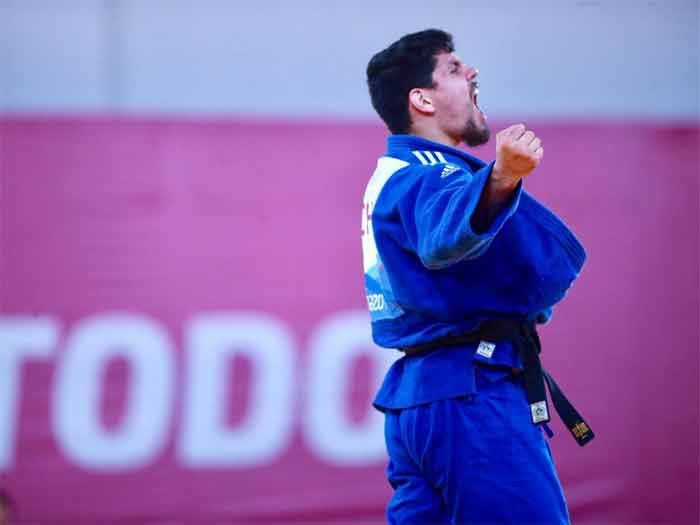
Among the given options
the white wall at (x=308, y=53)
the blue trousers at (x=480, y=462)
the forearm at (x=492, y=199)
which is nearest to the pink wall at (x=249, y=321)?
the white wall at (x=308, y=53)

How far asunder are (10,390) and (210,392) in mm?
980

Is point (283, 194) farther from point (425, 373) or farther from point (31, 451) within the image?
point (425, 373)

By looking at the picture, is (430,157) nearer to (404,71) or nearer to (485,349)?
(404,71)

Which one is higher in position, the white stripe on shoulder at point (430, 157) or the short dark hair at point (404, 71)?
the short dark hair at point (404, 71)

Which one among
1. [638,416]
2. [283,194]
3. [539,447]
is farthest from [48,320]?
[539,447]

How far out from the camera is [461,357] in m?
2.93

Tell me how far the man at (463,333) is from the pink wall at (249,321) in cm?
266

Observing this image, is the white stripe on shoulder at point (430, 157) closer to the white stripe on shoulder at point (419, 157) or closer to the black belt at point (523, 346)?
the white stripe on shoulder at point (419, 157)

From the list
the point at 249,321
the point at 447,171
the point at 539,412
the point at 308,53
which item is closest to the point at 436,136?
the point at 447,171

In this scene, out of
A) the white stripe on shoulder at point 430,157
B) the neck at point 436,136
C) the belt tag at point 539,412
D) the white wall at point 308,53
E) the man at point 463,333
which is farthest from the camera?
the white wall at point 308,53

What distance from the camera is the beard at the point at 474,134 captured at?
3.23 meters

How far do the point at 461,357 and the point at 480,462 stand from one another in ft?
0.90

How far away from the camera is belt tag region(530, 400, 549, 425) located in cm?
291

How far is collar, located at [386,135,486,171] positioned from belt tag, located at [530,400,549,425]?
66cm
